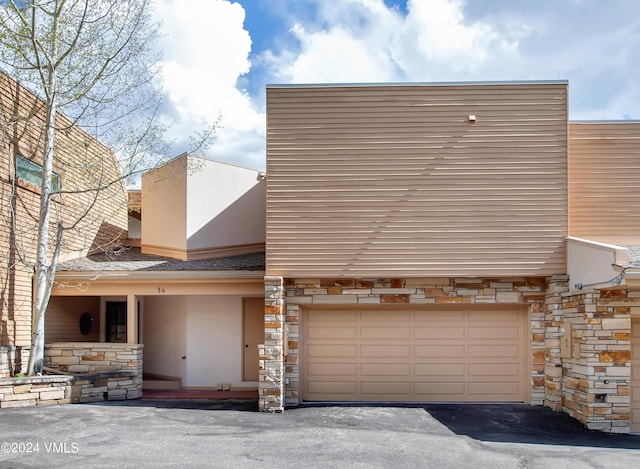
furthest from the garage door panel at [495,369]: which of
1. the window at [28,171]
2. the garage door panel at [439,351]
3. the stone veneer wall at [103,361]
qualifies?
the window at [28,171]

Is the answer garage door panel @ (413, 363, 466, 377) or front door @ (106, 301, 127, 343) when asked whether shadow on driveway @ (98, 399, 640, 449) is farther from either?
front door @ (106, 301, 127, 343)

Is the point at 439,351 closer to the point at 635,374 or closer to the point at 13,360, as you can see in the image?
the point at 635,374

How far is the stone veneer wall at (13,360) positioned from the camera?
10594mm

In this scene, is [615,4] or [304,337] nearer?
[615,4]

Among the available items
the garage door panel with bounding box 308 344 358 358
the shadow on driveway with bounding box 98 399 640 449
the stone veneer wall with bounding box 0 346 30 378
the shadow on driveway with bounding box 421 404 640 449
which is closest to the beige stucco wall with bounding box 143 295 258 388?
the shadow on driveway with bounding box 98 399 640 449

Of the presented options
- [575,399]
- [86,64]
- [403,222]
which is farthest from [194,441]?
[86,64]

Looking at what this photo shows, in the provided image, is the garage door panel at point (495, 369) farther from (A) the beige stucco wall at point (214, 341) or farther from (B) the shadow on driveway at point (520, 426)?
(A) the beige stucco wall at point (214, 341)

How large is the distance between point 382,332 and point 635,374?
14.3 feet

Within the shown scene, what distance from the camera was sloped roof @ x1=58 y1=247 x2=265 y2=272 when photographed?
12.0 metres

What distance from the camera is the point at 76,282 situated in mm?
12023

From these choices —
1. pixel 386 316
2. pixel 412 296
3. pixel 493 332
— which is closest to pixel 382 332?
pixel 386 316

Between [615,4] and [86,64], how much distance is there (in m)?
9.50

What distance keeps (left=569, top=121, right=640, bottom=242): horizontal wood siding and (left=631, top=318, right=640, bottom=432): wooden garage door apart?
1.97 m

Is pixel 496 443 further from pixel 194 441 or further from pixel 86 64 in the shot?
pixel 86 64
